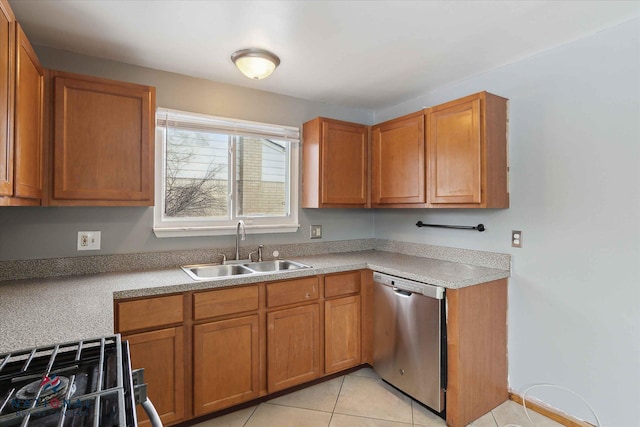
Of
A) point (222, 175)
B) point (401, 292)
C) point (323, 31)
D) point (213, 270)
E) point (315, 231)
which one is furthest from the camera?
point (315, 231)

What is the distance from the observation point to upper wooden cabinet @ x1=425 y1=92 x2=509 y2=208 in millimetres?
2146

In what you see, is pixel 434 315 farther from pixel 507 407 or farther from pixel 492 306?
pixel 507 407

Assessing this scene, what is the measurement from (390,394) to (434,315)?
0.75 meters

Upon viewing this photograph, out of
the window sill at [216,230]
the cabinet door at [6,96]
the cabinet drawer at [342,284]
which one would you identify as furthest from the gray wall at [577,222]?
the cabinet door at [6,96]

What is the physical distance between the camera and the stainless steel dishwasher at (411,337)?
2.03 metres

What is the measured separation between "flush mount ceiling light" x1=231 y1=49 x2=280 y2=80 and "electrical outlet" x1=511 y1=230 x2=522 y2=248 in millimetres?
1983

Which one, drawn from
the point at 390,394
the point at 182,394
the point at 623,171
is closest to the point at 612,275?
the point at 623,171

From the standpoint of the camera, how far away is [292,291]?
7.51 feet

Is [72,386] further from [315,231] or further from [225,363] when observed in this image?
[315,231]

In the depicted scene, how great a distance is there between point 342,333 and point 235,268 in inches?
37.8

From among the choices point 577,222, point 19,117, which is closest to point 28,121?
point 19,117

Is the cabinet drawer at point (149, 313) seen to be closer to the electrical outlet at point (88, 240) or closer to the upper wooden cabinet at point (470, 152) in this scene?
the electrical outlet at point (88, 240)

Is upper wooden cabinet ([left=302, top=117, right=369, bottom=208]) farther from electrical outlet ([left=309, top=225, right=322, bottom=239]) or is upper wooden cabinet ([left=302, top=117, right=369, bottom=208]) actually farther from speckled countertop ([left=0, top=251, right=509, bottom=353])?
speckled countertop ([left=0, top=251, right=509, bottom=353])

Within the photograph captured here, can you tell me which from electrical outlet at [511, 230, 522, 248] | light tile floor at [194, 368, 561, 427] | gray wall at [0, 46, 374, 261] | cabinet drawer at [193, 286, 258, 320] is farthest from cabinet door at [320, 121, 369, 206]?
light tile floor at [194, 368, 561, 427]
